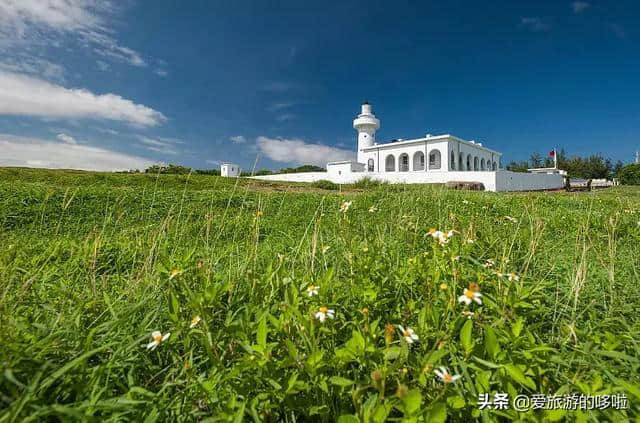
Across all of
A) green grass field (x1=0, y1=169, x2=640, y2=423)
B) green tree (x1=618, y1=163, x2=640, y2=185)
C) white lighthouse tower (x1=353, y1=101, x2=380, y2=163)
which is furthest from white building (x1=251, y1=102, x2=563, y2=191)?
green grass field (x1=0, y1=169, x2=640, y2=423)

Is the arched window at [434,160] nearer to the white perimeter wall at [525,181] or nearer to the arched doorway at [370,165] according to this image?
the arched doorway at [370,165]

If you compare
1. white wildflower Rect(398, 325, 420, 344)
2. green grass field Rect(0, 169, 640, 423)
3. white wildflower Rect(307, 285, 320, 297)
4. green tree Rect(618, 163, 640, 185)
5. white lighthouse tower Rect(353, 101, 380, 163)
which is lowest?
green grass field Rect(0, 169, 640, 423)

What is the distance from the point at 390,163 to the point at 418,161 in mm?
2691

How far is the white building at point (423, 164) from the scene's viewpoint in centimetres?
2027

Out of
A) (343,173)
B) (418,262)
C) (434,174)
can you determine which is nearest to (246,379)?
(418,262)

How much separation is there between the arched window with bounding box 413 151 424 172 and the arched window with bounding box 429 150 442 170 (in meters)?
0.77

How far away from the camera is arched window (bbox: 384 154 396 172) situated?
29.1 metres

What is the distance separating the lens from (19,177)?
809 cm

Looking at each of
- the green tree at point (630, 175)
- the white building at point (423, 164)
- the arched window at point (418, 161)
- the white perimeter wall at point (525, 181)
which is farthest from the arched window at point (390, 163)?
the green tree at point (630, 175)

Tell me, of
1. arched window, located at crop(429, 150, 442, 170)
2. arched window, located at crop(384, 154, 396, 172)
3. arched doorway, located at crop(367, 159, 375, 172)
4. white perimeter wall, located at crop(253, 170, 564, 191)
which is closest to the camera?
white perimeter wall, located at crop(253, 170, 564, 191)

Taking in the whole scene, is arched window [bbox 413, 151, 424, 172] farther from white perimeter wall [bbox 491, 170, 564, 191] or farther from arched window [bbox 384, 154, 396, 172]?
white perimeter wall [bbox 491, 170, 564, 191]

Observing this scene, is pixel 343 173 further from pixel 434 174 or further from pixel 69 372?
pixel 69 372

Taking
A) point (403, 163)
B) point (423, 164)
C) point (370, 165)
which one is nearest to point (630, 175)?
point (423, 164)

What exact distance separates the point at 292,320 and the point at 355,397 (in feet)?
1.05
